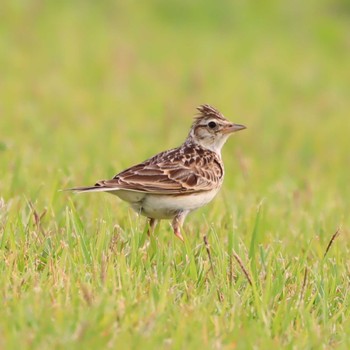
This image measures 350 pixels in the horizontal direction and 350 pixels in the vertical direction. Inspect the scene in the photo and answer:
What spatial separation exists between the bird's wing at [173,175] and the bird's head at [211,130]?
0.22 meters

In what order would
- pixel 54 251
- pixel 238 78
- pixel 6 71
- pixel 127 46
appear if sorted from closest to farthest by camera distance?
pixel 54 251
pixel 6 71
pixel 238 78
pixel 127 46

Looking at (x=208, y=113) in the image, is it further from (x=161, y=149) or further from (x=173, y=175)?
(x=161, y=149)

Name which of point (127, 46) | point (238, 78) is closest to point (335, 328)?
point (238, 78)

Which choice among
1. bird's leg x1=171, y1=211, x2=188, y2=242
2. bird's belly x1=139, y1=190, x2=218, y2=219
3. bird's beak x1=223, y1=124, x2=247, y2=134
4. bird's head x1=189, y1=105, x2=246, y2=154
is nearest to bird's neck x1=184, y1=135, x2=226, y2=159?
bird's head x1=189, y1=105, x2=246, y2=154

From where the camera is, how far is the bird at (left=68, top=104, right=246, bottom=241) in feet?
20.9

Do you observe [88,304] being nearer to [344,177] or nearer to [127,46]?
[344,177]

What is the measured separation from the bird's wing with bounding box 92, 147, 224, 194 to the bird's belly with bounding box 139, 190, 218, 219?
5cm

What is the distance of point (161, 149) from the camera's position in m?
11.7

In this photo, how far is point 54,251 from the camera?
18.6ft

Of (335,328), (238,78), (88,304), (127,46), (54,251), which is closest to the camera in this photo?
(88,304)

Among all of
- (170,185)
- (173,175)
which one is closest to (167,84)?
(173,175)

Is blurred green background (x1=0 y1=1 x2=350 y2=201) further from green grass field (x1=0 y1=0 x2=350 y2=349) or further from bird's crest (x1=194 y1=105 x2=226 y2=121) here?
bird's crest (x1=194 y1=105 x2=226 y2=121)

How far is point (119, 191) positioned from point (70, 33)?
539 inches

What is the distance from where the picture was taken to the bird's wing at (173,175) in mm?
6344
